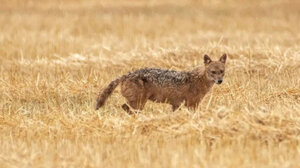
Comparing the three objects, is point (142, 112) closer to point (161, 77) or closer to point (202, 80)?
point (161, 77)

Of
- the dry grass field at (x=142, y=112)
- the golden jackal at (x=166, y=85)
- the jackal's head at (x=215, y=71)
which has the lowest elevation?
the dry grass field at (x=142, y=112)

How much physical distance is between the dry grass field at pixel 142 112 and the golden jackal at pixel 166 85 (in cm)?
22

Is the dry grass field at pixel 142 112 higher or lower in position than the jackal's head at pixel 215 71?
lower

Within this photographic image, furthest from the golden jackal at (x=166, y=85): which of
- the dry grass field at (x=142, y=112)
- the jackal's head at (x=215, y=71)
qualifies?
the dry grass field at (x=142, y=112)

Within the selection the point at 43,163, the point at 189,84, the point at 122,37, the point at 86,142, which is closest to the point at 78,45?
the point at 122,37

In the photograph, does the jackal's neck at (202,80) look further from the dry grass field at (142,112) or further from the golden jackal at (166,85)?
the dry grass field at (142,112)

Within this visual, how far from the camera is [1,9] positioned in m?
22.7

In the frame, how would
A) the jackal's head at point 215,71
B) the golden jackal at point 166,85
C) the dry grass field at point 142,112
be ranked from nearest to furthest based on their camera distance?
the dry grass field at point 142,112 → the golden jackal at point 166,85 → the jackal's head at point 215,71

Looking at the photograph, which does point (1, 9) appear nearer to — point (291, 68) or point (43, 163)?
point (291, 68)

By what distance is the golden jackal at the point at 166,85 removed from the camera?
Answer: 8.43 metres

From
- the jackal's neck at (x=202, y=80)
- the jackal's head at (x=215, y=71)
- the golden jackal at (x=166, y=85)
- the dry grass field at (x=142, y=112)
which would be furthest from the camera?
the jackal's neck at (x=202, y=80)

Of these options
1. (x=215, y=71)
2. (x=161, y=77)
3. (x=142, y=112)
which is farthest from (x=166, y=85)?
(x=215, y=71)

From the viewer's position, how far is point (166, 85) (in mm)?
8570

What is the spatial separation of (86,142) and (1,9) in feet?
52.9
